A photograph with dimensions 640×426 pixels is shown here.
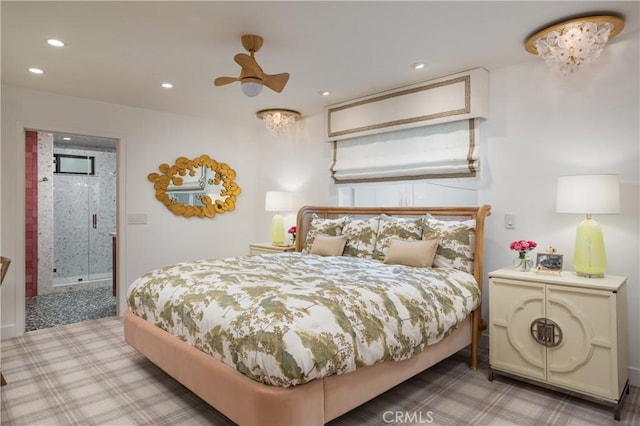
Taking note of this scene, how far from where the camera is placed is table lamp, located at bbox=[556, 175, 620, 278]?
2375 millimetres

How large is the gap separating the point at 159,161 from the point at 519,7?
4.14 metres

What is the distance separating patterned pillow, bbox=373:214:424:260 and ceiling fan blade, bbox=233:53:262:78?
5.91ft

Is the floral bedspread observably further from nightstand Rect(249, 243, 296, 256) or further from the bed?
nightstand Rect(249, 243, 296, 256)

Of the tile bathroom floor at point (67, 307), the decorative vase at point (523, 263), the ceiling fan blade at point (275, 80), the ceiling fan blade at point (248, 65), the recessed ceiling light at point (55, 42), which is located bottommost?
the tile bathroom floor at point (67, 307)

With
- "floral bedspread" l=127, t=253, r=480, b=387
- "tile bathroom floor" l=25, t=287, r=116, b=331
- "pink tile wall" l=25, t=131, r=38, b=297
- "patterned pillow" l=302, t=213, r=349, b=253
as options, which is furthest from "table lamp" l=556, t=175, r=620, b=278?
"pink tile wall" l=25, t=131, r=38, b=297

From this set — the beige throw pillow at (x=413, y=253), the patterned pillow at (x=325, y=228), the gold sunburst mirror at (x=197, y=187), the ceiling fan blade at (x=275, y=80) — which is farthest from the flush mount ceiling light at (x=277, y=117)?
the beige throw pillow at (x=413, y=253)

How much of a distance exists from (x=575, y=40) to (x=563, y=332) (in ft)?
6.37

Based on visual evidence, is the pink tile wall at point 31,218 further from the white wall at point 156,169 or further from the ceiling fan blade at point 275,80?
the ceiling fan blade at point 275,80

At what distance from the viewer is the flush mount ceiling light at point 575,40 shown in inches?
94.5

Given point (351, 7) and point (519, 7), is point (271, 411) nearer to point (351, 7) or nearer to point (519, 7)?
point (351, 7)

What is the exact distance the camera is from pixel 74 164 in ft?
20.5

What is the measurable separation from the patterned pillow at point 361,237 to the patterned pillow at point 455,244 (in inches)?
22.7

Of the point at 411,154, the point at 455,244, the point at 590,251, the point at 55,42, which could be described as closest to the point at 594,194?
the point at 590,251

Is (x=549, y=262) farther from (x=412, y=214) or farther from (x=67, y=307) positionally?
(x=67, y=307)
